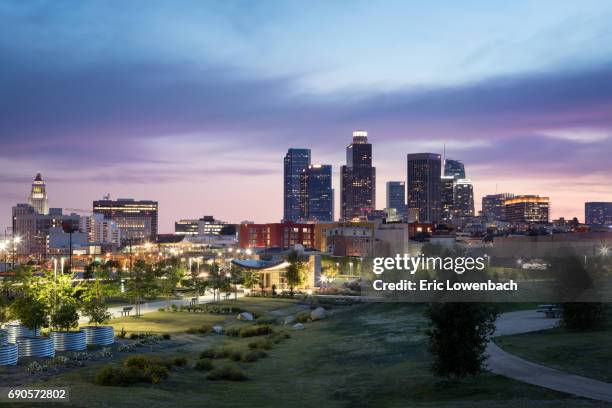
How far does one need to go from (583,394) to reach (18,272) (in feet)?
121

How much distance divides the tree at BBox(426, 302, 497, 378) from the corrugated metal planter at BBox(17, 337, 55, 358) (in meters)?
22.9

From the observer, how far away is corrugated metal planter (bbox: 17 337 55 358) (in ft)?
132

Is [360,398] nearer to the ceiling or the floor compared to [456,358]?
nearer to the floor

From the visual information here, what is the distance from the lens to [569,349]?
3572 centimetres

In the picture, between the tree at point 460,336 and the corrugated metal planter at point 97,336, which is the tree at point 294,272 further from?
the tree at point 460,336

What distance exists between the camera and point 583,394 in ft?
89.1

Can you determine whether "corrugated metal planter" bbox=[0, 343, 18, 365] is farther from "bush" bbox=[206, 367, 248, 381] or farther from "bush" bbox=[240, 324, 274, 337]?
"bush" bbox=[240, 324, 274, 337]

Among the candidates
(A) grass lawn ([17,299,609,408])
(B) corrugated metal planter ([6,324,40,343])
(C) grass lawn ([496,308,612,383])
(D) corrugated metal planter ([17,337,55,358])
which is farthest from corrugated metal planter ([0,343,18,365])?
(C) grass lawn ([496,308,612,383])

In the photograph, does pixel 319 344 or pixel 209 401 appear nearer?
pixel 209 401

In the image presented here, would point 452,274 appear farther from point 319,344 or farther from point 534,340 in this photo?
point 319,344

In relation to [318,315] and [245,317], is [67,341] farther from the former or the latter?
[318,315]

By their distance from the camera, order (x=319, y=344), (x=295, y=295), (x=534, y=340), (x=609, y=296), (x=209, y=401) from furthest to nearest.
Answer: (x=295, y=295), (x=609, y=296), (x=319, y=344), (x=534, y=340), (x=209, y=401)

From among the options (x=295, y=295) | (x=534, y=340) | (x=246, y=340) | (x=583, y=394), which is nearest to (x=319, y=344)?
(x=246, y=340)

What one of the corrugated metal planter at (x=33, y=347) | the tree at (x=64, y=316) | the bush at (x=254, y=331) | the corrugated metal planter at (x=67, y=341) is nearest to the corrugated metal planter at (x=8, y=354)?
the corrugated metal planter at (x=33, y=347)
